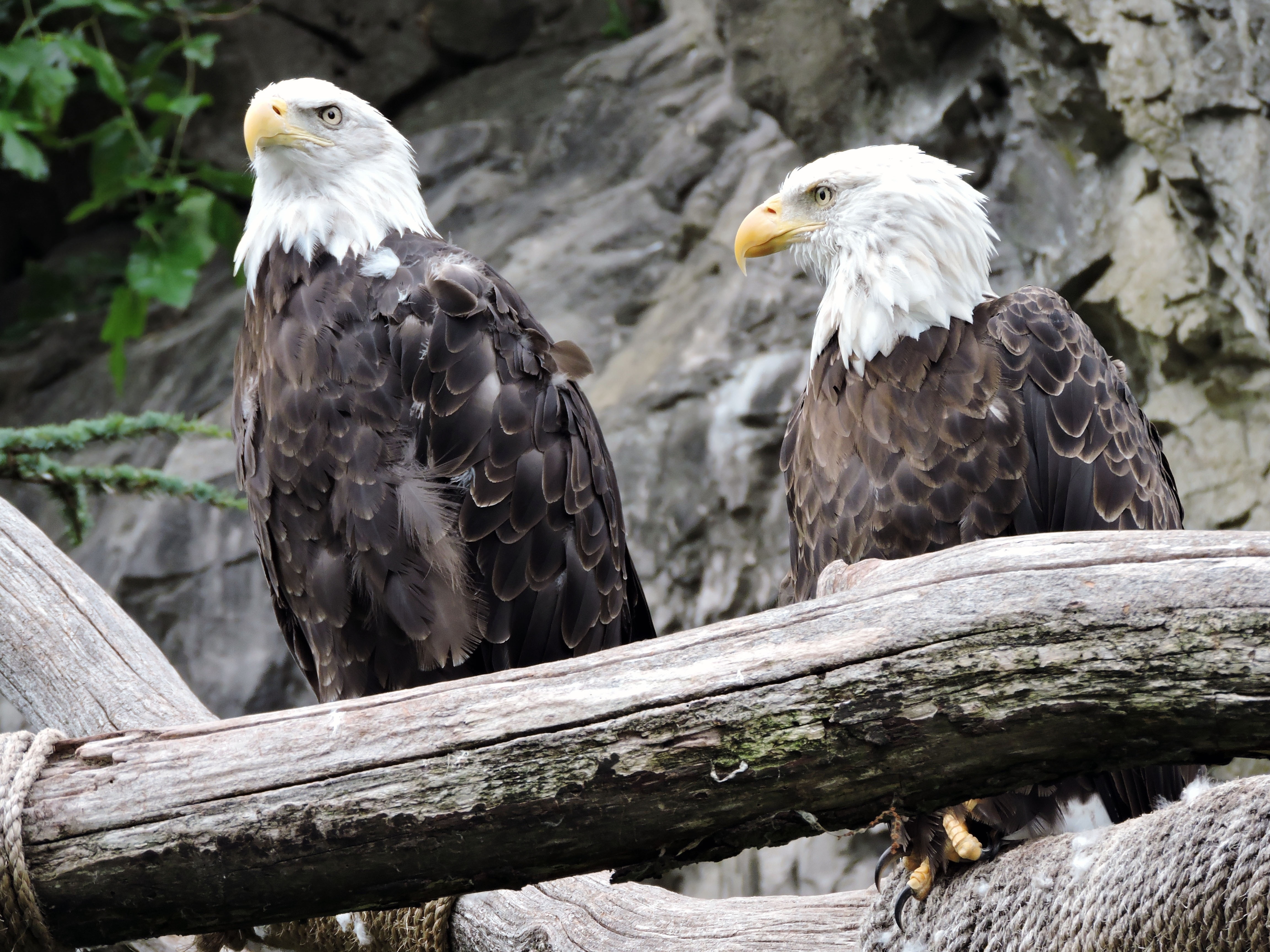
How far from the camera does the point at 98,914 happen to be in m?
2.03

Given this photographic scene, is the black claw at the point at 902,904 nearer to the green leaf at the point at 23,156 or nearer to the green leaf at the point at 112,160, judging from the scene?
the green leaf at the point at 23,156

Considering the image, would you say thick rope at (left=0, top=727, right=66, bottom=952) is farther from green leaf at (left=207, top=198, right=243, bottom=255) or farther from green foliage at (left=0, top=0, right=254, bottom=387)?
green leaf at (left=207, top=198, right=243, bottom=255)

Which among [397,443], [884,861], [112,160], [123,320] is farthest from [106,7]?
[884,861]

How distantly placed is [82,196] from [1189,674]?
8.77 m

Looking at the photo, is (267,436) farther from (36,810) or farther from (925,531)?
(925,531)

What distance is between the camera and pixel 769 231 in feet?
11.3

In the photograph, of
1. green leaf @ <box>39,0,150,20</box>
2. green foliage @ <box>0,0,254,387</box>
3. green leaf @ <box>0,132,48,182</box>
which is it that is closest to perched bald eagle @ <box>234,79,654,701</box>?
green leaf @ <box>0,132,48,182</box>

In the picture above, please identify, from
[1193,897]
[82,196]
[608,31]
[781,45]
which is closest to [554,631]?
[1193,897]

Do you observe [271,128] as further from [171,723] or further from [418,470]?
[171,723]

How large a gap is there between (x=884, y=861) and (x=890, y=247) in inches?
61.3

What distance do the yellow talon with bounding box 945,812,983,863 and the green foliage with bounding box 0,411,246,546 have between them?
2616 mm

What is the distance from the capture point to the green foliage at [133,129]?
6090 mm

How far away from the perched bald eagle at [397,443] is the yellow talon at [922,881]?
3.91 feet

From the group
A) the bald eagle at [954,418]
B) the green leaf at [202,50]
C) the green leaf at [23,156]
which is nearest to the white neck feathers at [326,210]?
the bald eagle at [954,418]
